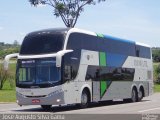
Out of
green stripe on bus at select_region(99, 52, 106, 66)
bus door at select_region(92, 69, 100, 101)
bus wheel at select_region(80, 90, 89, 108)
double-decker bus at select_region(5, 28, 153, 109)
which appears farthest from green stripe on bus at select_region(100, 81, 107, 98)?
bus wheel at select_region(80, 90, 89, 108)

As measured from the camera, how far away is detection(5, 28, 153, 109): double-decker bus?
73.2 feet

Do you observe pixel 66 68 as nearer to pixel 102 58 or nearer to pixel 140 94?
pixel 102 58

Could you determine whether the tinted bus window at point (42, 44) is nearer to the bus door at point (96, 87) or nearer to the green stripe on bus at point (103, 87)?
the bus door at point (96, 87)

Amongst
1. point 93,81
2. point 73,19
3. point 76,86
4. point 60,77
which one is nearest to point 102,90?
point 93,81

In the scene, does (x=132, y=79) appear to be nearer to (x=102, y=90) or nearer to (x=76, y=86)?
(x=102, y=90)

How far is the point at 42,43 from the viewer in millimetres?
22938

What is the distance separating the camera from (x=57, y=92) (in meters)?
22.3

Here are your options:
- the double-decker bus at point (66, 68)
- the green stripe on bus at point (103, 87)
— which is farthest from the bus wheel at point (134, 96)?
the green stripe on bus at point (103, 87)

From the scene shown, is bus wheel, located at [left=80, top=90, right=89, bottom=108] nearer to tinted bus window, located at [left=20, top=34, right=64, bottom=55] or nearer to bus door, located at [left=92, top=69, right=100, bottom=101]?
bus door, located at [left=92, top=69, right=100, bottom=101]

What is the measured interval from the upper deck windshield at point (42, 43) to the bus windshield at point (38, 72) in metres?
0.51

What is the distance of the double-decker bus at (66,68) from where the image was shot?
22.3 meters

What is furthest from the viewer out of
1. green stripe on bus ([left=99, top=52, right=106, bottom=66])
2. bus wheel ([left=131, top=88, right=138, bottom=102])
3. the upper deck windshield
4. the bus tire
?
the bus tire

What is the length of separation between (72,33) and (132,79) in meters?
8.77

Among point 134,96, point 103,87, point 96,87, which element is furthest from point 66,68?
point 134,96
